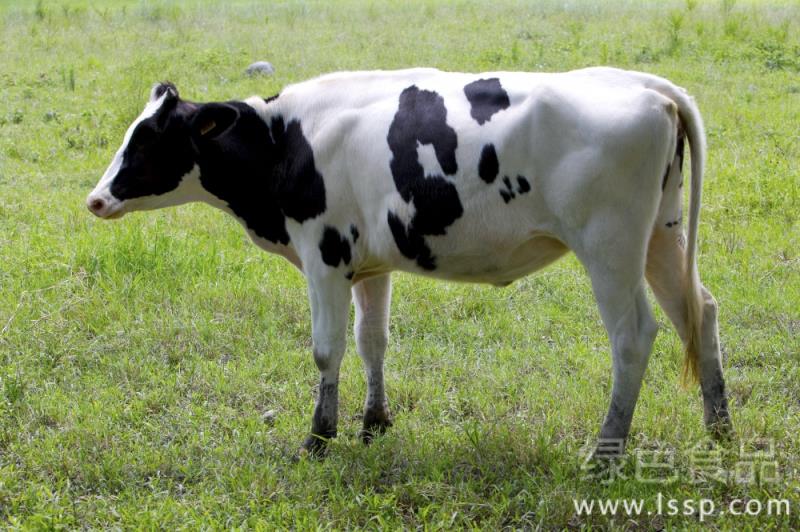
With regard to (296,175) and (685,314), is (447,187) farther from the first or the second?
(685,314)

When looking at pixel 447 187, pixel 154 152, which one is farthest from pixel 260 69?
pixel 447 187

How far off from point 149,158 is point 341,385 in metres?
1.83

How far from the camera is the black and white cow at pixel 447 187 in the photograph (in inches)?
185

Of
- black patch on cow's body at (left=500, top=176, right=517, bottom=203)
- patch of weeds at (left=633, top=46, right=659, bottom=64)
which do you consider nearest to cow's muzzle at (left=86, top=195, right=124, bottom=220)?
black patch on cow's body at (left=500, top=176, right=517, bottom=203)

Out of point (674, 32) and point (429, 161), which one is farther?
point (674, 32)

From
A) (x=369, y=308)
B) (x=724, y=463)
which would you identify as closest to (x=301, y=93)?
(x=369, y=308)

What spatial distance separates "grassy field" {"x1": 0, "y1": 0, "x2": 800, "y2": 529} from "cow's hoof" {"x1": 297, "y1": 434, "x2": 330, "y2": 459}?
0.31 ft

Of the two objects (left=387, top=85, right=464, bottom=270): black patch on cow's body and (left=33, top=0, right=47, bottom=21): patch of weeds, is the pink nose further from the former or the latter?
(left=33, top=0, right=47, bottom=21): patch of weeds

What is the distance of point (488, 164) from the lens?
4.86m

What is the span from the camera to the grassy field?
484 cm

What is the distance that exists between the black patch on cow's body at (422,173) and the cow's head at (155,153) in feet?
3.39

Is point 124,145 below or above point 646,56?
above

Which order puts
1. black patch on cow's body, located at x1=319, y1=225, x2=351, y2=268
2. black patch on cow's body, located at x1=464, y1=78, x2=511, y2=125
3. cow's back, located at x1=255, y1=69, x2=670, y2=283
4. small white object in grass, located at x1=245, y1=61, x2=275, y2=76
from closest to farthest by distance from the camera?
cow's back, located at x1=255, y1=69, x2=670, y2=283 → black patch on cow's body, located at x1=464, y1=78, x2=511, y2=125 → black patch on cow's body, located at x1=319, y1=225, x2=351, y2=268 → small white object in grass, located at x1=245, y1=61, x2=275, y2=76

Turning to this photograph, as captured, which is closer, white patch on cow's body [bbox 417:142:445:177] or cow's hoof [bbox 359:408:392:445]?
white patch on cow's body [bbox 417:142:445:177]
